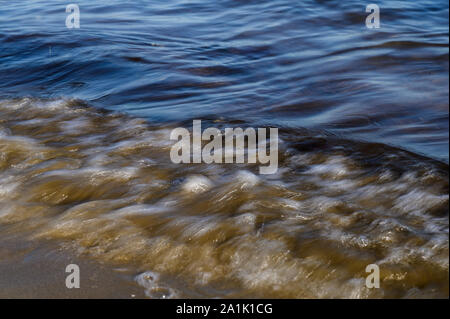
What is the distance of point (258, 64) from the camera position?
4938 mm

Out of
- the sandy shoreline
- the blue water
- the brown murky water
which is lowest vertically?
the sandy shoreline

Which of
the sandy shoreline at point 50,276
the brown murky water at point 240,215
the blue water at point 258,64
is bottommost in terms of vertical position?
the sandy shoreline at point 50,276

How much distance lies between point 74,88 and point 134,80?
48 cm

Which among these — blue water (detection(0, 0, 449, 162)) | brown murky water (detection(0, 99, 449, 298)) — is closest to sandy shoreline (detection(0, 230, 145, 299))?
brown murky water (detection(0, 99, 449, 298))

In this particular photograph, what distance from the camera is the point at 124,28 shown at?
21.7 feet

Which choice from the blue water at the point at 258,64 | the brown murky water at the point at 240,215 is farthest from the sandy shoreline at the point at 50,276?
the blue water at the point at 258,64

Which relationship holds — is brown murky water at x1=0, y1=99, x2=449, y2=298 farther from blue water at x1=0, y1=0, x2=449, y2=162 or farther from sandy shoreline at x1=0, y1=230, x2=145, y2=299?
blue water at x1=0, y1=0, x2=449, y2=162

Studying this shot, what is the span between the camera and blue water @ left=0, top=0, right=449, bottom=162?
11.9ft

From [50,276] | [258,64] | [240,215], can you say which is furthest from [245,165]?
[258,64]

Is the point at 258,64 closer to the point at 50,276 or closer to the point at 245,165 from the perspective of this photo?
the point at 245,165

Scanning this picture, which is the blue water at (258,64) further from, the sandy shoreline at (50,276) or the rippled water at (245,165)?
the sandy shoreline at (50,276)

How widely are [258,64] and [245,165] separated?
6.89 feet

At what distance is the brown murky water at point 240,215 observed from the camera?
2.10 meters

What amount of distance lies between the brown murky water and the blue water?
401mm
